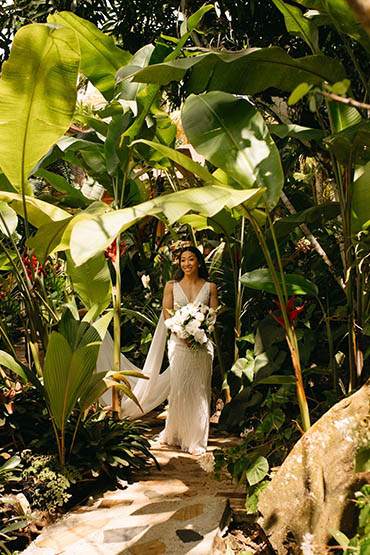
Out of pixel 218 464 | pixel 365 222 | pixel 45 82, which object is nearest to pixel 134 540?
pixel 218 464

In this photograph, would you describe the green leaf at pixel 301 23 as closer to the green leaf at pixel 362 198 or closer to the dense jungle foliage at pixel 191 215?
the dense jungle foliage at pixel 191 215

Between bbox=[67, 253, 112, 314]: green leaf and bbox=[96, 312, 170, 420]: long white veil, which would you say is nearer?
bbox=[67, 253, 112, 314]: green leaf

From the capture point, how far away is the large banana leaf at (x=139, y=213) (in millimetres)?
1744

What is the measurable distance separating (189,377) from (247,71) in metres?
2.66

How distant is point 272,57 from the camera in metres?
2.79

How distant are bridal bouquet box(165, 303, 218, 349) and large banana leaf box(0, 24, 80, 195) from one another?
186 cm

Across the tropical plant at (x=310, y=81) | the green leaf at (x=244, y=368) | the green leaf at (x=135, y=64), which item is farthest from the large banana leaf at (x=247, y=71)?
the green leaf at (x=244, y=368)

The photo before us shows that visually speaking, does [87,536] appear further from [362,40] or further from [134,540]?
[362,40]

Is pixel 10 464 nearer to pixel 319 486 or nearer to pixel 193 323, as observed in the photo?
pixel 319 486

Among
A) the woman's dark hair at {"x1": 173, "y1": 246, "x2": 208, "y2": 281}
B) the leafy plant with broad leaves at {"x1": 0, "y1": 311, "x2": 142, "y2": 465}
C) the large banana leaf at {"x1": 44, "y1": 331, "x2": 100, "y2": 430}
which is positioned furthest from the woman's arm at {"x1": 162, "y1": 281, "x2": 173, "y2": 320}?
the large banana leaf at {"x1": 44, "y1": 331, "x2": 100, "y2": 430}

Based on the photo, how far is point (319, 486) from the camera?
243cm

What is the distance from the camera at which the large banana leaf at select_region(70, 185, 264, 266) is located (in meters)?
1.74

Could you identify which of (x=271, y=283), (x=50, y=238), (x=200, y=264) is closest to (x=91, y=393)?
(x=50, y=238)

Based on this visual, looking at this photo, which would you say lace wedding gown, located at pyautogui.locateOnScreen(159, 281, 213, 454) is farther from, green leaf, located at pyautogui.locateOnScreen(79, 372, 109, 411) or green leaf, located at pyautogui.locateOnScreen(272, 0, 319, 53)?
green leaf, located at pyautogui.locateOnScreen(272, 0, 319, 53)
